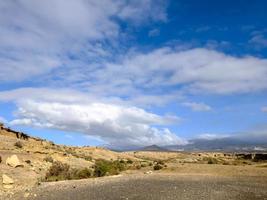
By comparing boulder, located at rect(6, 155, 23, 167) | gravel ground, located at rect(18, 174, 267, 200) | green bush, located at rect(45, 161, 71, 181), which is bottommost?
gravel ground, located at rect(18, 174, 267, 200)

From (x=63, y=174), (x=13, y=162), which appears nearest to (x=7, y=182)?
(x=63, y=174)

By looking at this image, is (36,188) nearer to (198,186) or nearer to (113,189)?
(113,189)

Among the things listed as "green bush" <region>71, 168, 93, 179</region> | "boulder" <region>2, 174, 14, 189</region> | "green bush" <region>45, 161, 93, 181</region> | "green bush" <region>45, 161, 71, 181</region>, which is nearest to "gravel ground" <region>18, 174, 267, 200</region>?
"boulder" <region>2, 174, 14, 189</region>

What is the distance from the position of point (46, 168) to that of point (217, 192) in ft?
68.8

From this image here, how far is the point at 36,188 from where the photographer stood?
1217 inches

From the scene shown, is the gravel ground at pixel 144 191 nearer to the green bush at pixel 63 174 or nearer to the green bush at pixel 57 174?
the green bush at pixel 57 174

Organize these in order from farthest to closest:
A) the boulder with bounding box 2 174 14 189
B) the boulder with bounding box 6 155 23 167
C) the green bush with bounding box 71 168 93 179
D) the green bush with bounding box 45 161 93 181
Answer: the boulder with bounding box 6 155 23 167, the green bush with bounding box 71 168 93 179, the green bush with bounding box 45 161 93 181, the boulder with bounding box 2 174 14 189

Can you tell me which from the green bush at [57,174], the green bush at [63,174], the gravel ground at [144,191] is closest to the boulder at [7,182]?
the gravel ground at [144,191]

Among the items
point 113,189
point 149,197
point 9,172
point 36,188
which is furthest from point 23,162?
point 149,197

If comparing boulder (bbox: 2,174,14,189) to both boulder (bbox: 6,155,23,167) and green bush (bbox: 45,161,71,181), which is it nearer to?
green bush (bbox: 45,161,71,181)

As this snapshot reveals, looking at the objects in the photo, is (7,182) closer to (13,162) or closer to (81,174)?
(13,162)

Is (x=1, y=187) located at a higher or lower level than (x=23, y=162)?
lower

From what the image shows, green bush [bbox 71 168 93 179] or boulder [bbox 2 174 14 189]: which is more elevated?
green bush [bbox 71 168 93 179]

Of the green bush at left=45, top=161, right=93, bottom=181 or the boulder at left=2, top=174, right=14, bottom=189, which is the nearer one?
the boulder at left=2, top=174, right=14, bottom=189
